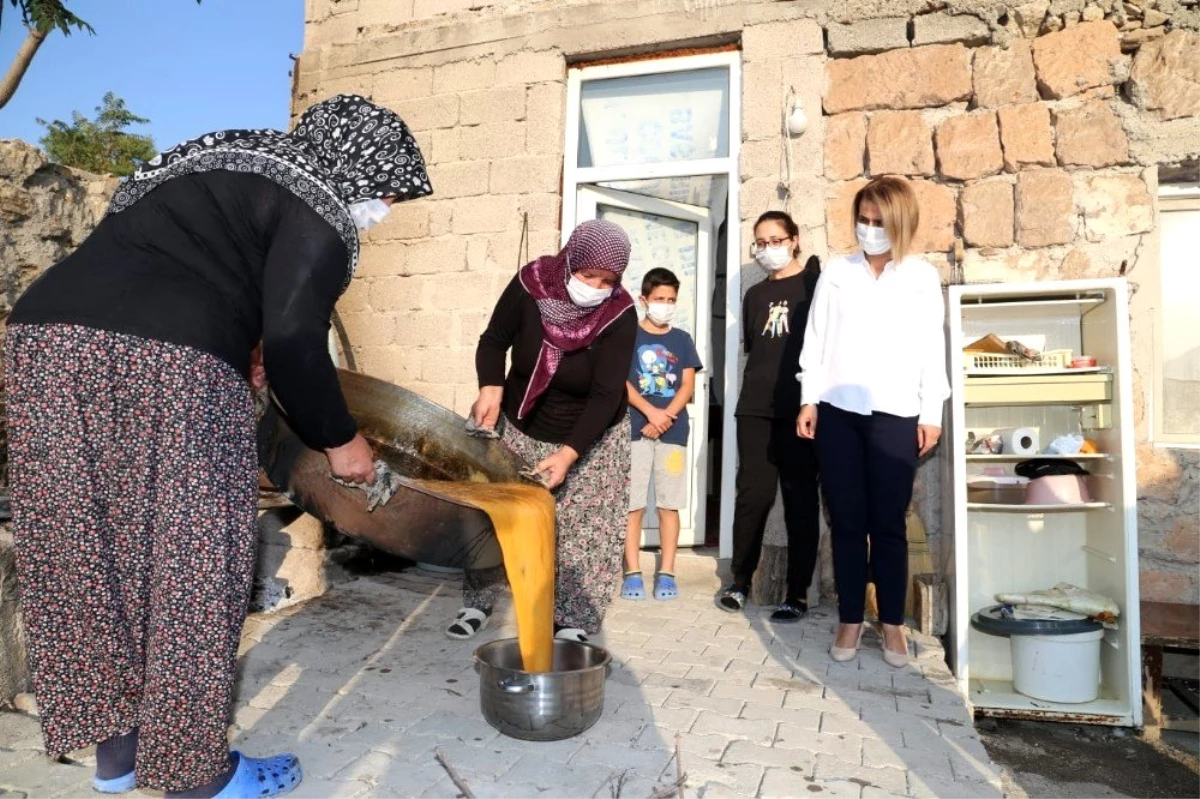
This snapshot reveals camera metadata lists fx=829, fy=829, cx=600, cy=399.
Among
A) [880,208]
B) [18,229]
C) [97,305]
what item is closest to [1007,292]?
[880,208]

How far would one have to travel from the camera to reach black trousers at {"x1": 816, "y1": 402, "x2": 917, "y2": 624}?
330 centimetres

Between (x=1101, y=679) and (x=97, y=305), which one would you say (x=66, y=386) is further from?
(x=1101, y=679)

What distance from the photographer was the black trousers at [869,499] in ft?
10.8

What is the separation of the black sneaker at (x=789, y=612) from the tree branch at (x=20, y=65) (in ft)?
18.4

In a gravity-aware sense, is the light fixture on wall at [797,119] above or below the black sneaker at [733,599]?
above

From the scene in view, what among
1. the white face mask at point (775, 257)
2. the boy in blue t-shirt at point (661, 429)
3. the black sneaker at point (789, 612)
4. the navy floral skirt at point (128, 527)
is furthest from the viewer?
the boy in blue t-shirt at point (661, 429)

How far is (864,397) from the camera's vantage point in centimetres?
332

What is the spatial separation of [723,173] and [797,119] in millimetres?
552

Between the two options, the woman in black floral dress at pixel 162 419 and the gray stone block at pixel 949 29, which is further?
the gray stone block at pixel 949 29

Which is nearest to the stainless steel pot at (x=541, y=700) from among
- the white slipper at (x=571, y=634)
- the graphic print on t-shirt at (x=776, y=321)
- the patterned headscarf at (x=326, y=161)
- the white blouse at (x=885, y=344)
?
the white slipper at (x=571, y=634)

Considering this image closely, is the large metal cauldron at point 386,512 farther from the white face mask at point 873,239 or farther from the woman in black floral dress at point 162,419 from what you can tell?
the white face mask at point 873,239

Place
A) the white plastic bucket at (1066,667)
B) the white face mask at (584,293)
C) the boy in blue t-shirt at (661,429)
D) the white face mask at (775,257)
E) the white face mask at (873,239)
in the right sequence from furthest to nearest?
the boy in blue t-shirt at (661,429) → the white face mask at (775,257) → the white plastic bucket at (1066,667) → the white face mask at (873,239) → the white face mask at (584,293)

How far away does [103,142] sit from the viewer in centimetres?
1852

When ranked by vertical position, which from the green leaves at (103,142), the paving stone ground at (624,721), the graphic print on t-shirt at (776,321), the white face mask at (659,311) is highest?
the green leaves at (103,142)
